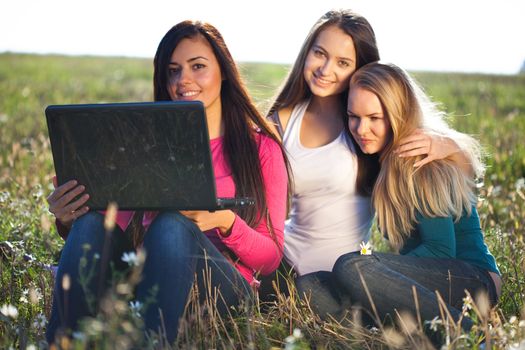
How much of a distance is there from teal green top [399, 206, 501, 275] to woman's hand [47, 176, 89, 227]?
1.50 m

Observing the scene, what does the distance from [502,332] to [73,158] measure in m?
1.68

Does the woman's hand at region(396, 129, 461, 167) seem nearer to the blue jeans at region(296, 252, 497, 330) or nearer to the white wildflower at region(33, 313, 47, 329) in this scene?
the blue jeans at region(296, 252, 497, 330)

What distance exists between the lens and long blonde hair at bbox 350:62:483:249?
12.0 ft

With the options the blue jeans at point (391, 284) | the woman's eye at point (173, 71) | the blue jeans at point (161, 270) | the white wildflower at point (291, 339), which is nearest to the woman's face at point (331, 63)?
the woman's eye at point (173, 71)

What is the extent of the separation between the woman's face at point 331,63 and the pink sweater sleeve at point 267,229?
1.47 ft

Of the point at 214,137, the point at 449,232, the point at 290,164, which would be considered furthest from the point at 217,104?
the point at 449,232

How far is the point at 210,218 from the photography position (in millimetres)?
3180

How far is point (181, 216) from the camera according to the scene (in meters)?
3.07

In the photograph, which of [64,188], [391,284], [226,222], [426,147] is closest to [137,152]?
[64,188]

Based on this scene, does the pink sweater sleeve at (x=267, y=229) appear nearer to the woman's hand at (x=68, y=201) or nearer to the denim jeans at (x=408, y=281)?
the denim jeans at (x=408, y=281)

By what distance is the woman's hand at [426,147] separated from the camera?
12.2ft

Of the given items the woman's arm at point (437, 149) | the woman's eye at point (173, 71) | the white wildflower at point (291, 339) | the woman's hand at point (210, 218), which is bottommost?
the white wildflower at point (291, 339)

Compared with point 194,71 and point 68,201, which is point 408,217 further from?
point 68,201

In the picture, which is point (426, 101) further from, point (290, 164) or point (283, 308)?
point (283, 308)
